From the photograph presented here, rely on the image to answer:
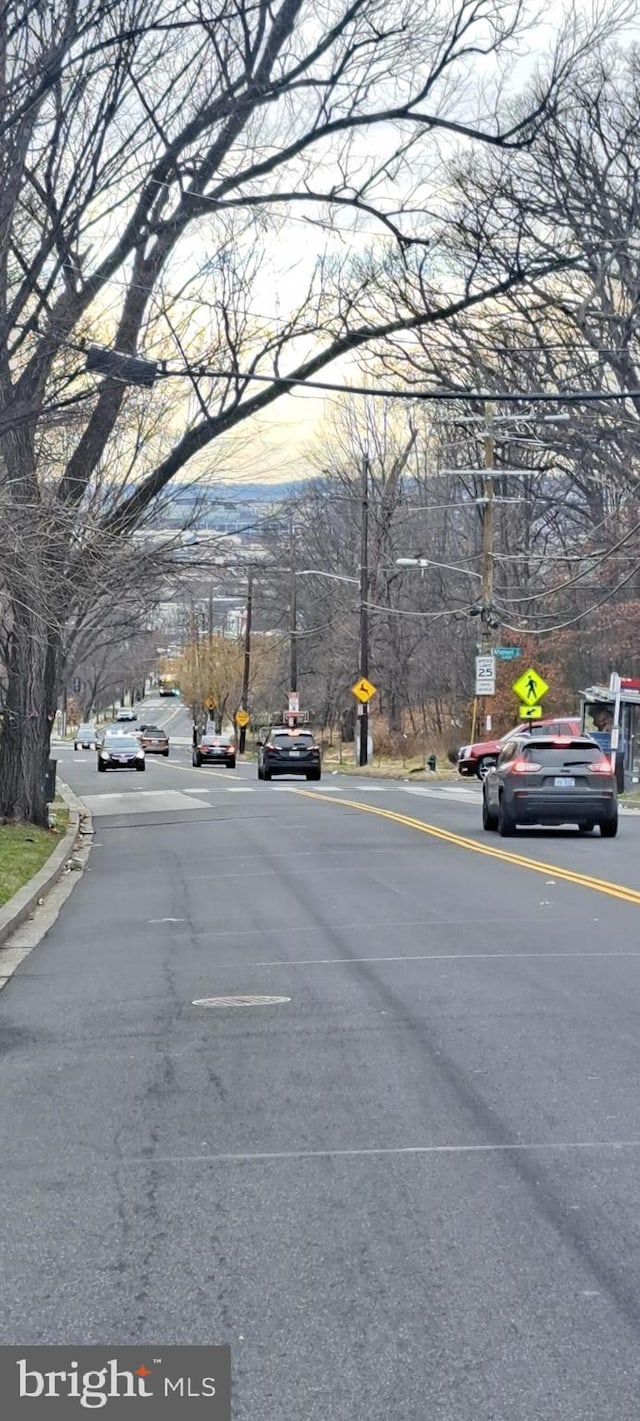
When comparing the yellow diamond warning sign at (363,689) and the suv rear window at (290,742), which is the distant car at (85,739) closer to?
the yellow diamond warning sign at (363,689)

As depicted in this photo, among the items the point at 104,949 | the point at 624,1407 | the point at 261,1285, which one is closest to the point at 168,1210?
the point at 261,1285

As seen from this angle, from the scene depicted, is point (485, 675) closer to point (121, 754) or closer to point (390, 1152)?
point (121, 754)

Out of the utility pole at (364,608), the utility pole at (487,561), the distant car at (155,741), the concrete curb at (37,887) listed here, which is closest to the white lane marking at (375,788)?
the utility pole at (487,561)

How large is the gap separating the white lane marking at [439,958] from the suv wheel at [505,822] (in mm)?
11691

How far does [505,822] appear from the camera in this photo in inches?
933

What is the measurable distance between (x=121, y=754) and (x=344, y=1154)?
52.4 m

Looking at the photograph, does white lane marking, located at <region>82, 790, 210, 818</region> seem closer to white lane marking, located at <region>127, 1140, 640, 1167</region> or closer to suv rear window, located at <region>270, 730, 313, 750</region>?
suv rear window, located at <region>270, 730, 313, 750</region>

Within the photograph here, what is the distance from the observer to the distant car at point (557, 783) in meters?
22.9

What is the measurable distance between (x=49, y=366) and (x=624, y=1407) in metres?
12.6

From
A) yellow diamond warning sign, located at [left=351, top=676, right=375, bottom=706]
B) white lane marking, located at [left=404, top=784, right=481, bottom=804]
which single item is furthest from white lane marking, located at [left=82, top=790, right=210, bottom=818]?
yellow diamond warning sign, located at [left=351, top=676, right=375, bottom=706]

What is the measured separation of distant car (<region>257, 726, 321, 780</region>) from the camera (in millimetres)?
47938

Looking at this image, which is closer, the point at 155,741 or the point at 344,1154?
the point at 344,1154

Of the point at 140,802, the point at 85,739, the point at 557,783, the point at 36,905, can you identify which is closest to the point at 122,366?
the point at 36,905

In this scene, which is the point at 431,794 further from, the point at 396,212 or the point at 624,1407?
the point at 624,1407
